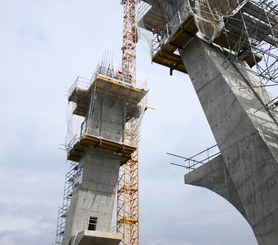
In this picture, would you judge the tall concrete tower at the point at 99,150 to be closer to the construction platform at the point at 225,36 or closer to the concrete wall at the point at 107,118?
the concrete wall at the point at 107,118

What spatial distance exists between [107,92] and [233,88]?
44.7ft

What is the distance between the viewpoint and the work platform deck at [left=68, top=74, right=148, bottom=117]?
25516 mm

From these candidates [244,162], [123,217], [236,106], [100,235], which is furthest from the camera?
[123,217]

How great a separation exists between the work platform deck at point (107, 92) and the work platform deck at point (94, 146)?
345 cm

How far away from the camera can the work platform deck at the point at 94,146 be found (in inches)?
952

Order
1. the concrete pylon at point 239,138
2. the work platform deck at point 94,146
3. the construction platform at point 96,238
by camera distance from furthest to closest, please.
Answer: the work platform deck at point 94,146, the construction platform at point 96,238, the concrete pylon at point 239,138

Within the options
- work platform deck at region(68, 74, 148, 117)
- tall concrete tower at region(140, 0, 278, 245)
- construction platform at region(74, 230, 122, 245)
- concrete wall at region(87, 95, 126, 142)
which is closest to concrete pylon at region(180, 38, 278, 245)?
tall concrete tower at region(140, 0, 278, 245)

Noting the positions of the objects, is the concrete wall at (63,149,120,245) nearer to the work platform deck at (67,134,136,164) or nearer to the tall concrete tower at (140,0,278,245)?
the work platform deck at (67,134,136,164)

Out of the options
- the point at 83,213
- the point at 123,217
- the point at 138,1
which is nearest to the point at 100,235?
the point at 83,213

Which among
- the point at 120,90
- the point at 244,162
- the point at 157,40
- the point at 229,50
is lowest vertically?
the point at 244,162

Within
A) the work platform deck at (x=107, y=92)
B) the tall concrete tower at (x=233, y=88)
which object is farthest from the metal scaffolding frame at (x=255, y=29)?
the work platform deck at (x=107, y=92)

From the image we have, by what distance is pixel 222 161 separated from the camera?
45.3 ft

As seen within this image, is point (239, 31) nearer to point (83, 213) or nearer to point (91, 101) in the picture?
point (91, 101)

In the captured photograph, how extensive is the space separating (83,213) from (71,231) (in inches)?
50.9
